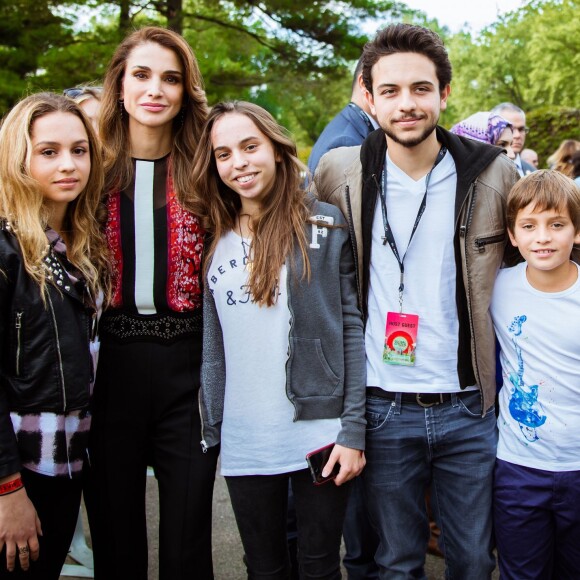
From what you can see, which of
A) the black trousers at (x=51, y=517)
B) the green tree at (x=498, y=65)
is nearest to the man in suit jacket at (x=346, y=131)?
the black trousers at (x=51, y=517)

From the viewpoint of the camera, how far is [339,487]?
2350mm

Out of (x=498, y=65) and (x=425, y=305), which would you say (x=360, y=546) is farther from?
(x=498, y=65)

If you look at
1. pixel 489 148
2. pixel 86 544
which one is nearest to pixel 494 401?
pixel 489 148

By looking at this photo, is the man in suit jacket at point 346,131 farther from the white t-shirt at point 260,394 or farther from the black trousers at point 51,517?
the black trousers at point 51,517

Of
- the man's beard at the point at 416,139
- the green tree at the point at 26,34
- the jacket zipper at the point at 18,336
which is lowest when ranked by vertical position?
the jacket zipper at the point at 18,336

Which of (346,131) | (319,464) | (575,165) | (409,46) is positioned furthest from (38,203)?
(575,165)

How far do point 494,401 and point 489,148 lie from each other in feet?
3.05

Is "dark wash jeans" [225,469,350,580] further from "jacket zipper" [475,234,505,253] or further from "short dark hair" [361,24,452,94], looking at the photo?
"short dark hair" [361,24,452,94]

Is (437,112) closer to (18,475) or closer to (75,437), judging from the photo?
(75,437)

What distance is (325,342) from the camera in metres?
2.32

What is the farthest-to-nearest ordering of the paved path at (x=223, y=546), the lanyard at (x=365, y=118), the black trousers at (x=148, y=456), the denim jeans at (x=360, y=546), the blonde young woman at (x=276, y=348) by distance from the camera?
the lanyard at (x=365, y=118) → the paved path at (x=223, y=546) → the denim jeans at (x=360, y=546) → the black trousers at (x=148, y=456) → the blonde young woman at (x=276, y=348)

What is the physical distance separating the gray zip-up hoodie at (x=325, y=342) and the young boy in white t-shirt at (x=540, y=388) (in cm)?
55

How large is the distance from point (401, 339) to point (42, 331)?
1211mm

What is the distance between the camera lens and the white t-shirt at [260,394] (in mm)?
2311
